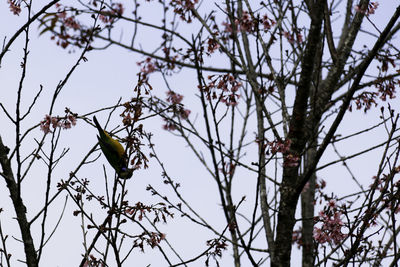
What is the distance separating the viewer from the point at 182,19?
19.8 ft

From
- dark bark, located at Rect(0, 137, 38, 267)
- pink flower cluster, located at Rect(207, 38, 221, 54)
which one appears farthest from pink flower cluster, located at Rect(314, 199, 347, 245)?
dark bark, located at Rect(0, 137, 38, 267)

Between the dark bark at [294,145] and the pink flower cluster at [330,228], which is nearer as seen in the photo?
the dark bark at [294,145]

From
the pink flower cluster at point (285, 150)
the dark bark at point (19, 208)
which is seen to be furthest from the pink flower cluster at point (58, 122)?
the pink flower cluster at point (285, 150)

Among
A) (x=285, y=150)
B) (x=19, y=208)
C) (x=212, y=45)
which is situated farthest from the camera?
(x=212, y=45)

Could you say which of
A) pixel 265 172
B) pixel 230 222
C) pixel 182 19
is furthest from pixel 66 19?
pixel 230 222

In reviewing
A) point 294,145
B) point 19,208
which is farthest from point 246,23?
point 19,208

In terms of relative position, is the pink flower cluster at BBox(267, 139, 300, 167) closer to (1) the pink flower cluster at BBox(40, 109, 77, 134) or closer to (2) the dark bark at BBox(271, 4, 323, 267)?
(2) the dark bark at BBox(271, 4, 323, 267)

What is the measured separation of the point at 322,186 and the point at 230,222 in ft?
13.4

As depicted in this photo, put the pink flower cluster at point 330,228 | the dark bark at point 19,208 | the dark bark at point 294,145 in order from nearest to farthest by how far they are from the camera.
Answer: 1. the dark bark at point 19,208
2. the dark bark at point 294,145
3. the pink flower cluster at point 330,228

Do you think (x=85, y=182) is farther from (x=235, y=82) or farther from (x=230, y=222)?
(x=235, y=82)

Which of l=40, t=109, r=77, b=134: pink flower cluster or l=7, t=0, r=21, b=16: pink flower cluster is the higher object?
l=7, t=0, r=21, b=16: pink flower cluster

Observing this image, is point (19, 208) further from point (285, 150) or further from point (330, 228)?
point (330, 228)

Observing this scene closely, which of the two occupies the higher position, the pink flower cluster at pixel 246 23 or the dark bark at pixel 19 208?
the pink flower cluster at pixel 246 23

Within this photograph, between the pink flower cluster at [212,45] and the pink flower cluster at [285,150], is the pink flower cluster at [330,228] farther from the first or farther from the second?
the pink flower cluster at [212,45]
